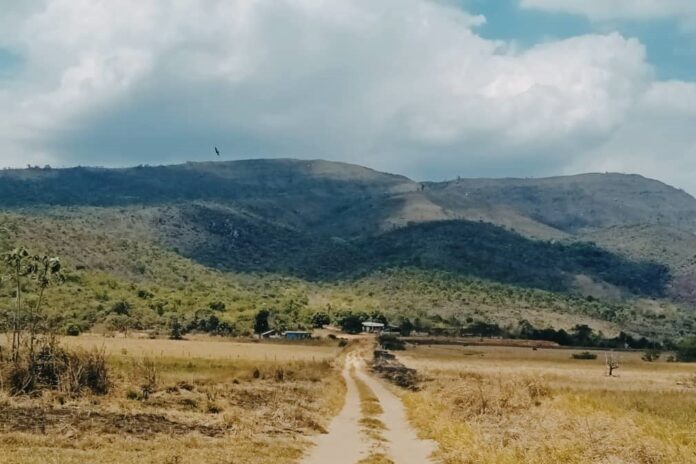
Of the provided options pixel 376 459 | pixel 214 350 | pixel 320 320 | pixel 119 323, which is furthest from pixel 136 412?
pixel 320 320

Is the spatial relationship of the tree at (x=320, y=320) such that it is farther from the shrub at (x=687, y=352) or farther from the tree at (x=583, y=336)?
the shrub at (x=687, y=352)

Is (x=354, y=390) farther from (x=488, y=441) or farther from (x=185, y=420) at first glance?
(x=488, y=441)

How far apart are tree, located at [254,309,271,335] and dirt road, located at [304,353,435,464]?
104990 millimetres

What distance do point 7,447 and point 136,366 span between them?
87.2 ft

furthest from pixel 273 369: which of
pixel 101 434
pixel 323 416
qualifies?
pixel 101 434

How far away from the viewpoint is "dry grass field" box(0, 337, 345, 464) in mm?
21047

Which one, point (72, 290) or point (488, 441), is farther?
point (72, 290)

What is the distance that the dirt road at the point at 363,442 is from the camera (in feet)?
78.7

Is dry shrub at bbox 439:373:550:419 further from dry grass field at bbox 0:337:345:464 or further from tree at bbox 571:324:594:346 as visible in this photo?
tree at bbox 571:324:594:346

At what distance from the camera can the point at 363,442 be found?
27797mm

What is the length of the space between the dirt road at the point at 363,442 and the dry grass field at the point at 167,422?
0.81m

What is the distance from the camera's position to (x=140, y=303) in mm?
143625

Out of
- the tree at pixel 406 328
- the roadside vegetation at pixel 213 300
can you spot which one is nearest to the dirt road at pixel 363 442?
the roadside vegetation at pixel 213 300

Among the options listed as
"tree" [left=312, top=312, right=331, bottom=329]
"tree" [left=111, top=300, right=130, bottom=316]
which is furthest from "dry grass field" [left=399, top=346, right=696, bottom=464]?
"tree" [left=312, top=312, right=331, bottom=329]
